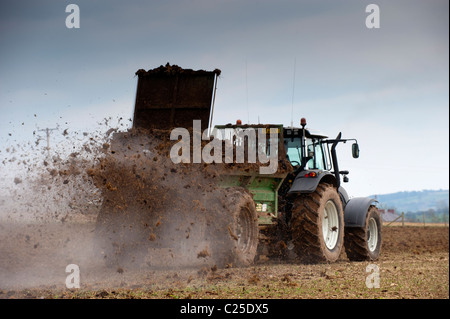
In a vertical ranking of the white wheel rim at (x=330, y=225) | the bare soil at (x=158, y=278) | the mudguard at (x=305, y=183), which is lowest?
the bare soil at (x=158, y=278)

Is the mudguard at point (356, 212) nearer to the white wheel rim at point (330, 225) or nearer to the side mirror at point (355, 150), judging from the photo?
the white wheel rim at point (330, 225)

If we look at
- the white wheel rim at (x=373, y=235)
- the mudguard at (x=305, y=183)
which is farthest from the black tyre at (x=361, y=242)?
the mudguard at (x=305, y=183)

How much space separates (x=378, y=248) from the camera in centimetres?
1214

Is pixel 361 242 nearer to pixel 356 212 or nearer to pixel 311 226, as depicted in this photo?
pixel 356 212

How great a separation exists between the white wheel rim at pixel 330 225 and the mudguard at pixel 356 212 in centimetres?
67

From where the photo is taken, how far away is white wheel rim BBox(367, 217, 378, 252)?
12123 mm

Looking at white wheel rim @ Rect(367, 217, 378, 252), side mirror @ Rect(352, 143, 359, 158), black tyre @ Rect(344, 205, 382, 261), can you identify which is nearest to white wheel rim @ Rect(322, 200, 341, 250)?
black tyre @ Rect(344, 205, 382, 261)

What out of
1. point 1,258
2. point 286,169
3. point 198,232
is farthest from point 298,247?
point 1,258

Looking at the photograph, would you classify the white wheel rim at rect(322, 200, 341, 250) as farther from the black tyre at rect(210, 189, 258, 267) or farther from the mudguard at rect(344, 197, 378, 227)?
the black tyre at rect(210, 189, 258, 267)

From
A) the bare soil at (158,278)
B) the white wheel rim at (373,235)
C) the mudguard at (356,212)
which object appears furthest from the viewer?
the white wheel rim at (373,235)

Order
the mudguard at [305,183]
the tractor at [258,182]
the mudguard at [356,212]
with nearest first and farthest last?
1. the tractor at [258,182]
2. the mudguard at [305,183]
3. the mudguard at [356,212]

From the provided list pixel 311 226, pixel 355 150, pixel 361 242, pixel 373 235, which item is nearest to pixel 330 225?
pixel 361 242

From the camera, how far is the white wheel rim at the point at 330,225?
34.8 feet

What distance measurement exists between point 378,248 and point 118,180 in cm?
684
